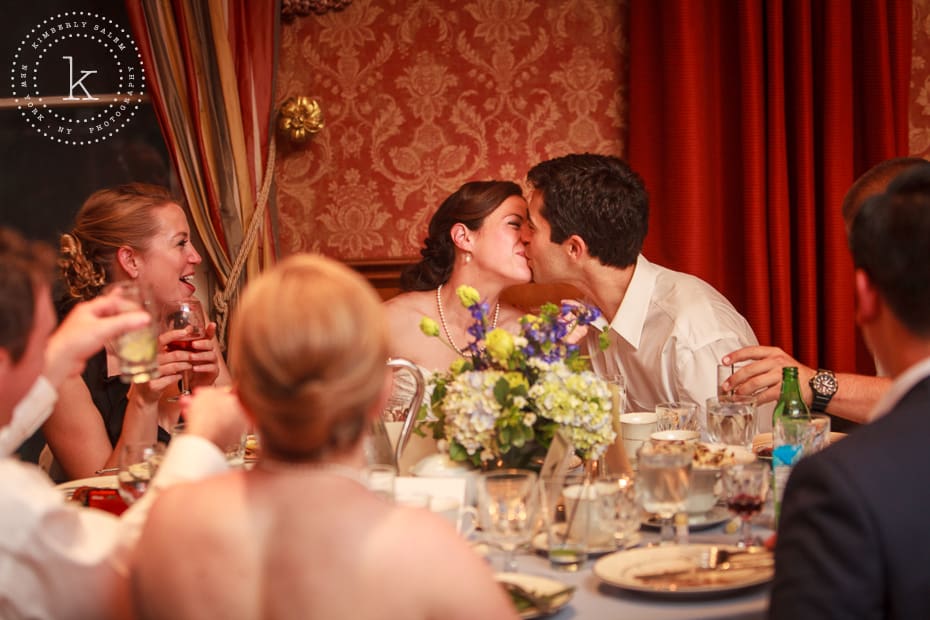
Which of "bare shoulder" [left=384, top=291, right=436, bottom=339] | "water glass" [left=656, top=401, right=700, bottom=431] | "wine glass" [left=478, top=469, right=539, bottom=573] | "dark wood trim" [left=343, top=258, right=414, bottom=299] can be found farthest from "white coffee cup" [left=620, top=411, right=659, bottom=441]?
"dark wood trim" [left=343, top=258, right=414, bottom=299]

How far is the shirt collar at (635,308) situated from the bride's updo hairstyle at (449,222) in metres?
0.66

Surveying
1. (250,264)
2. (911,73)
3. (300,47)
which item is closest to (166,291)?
(250,264)

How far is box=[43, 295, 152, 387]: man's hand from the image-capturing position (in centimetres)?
170

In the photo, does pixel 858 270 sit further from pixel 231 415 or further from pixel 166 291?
pixel 166 291

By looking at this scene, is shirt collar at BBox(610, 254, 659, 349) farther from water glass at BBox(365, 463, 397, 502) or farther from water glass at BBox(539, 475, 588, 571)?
water glass at BBox(365, 463, 397, 502)

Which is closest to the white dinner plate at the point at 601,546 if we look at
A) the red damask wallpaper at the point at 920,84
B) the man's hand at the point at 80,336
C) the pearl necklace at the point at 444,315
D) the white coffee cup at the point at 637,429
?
the white coffee cup at the point at 637,429

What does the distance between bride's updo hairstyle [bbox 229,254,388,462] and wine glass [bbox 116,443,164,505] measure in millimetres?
751

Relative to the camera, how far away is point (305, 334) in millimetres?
1241

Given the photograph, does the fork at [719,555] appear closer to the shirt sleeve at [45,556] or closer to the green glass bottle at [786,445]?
the green glass bottle at [786,445]

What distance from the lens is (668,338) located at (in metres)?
3.36

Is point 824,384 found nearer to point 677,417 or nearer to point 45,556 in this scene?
point 677,417

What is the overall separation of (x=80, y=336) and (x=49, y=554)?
1.48 feet

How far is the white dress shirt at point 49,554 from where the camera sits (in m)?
1.37

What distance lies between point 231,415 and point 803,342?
3.11 meters
